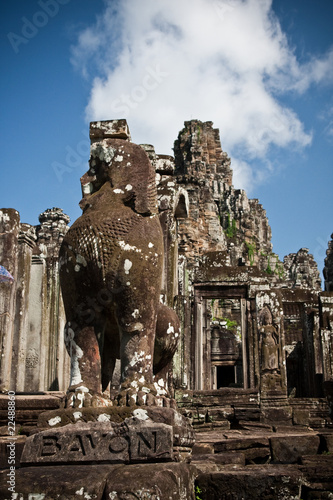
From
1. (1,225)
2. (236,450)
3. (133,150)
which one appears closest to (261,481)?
(133,150)

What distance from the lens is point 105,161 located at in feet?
14.4

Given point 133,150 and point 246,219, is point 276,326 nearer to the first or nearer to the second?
point 133,150

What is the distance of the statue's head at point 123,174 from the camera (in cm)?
421

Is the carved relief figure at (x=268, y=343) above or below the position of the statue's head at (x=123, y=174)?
below

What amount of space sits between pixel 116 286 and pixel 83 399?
775mm

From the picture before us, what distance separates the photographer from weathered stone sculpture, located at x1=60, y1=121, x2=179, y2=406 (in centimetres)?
391

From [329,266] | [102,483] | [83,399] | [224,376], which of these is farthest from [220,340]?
[102,483]

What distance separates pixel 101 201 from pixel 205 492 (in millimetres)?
2124

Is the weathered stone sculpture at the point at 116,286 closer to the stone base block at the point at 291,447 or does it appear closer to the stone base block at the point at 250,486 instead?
the stone base block at the point at 250,486

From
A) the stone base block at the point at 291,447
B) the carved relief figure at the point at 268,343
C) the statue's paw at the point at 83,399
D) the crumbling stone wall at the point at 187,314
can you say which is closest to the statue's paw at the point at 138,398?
the statue's paw at the point at 83,399

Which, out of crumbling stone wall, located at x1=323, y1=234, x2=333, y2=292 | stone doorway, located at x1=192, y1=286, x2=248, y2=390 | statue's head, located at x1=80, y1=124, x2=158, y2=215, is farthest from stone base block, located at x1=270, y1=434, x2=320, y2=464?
crumbling stone wall, located at x1=323, y1=234, x2=333, y2=292

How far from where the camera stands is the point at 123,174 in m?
4.30

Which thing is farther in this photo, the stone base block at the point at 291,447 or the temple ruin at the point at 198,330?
the temple ruin at the point at 198,330

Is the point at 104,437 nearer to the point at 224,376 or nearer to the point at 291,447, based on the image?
the point at 291,447
